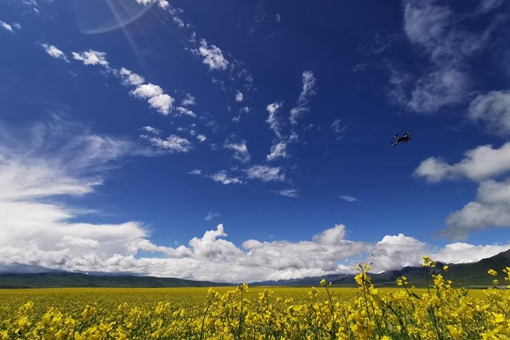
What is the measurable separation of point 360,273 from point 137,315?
9578 millimetres

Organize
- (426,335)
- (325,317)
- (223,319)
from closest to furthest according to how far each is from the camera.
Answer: (426,335) → (325,317) → (223,319)

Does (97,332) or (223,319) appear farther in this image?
(223,319)

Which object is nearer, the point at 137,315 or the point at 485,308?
the point at 485,308

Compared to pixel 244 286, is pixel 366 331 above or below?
below

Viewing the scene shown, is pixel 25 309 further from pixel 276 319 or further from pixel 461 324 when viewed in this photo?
pixel 461 324

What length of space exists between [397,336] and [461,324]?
1.12m

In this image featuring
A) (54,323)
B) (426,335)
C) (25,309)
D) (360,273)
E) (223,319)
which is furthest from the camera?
(223,319)

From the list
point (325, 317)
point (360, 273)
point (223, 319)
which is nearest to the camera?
point (360, 273)

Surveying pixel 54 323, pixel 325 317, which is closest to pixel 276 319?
pixel 325 317

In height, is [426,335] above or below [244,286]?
below

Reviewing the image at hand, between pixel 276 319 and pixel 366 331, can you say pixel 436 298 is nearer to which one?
pixel 366 331

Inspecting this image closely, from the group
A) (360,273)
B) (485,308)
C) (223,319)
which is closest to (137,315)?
(223,319)

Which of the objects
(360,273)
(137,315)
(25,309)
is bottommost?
(137,315)

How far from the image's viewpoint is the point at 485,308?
725 centimetres
